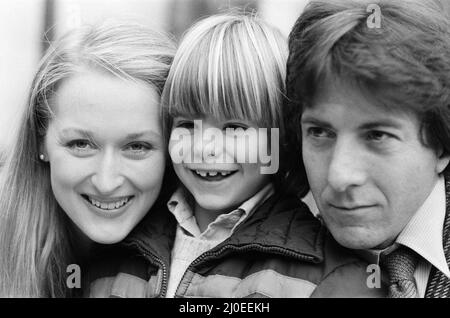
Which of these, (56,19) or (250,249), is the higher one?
(56,19)

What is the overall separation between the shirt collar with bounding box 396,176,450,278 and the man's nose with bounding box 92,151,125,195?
22.5 inches

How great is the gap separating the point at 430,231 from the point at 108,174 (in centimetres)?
64

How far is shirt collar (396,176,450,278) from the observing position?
1198 millimetres

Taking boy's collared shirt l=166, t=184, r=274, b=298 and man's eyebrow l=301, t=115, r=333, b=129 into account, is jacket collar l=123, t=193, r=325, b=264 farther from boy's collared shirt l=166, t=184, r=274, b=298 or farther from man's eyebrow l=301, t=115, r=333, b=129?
man's eyebrow l=301, t=115, r=333, b=129

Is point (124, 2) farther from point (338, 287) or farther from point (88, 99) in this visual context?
point (338, 287)

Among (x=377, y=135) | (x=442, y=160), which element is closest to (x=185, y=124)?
(x=377, y=135)

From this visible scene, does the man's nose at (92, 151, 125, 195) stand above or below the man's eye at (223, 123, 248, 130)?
Result: below

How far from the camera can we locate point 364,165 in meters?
1.19

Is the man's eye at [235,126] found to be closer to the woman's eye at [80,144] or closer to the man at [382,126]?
the man at [382,126]

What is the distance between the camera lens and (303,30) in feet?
4.12

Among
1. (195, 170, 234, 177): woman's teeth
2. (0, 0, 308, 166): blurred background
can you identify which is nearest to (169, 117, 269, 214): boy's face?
(195, 170, 234, 177): woman's teeth

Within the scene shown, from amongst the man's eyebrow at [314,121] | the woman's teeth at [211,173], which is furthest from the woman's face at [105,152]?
the man's eyebrow at [314,121]

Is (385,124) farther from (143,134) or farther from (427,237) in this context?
(143,134)

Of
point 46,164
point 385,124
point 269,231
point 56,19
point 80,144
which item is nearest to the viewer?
point 385,124
